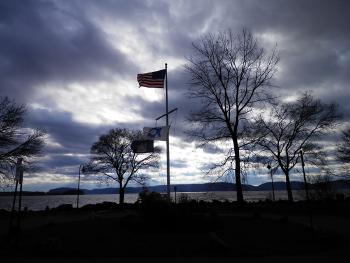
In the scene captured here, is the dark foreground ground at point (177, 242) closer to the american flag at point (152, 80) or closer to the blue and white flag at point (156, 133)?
the blue and white flag at point (156, 133)

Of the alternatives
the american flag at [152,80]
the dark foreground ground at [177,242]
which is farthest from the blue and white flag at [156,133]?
the dark foreground ground at [177,242]

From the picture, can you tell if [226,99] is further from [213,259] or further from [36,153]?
[213,259]

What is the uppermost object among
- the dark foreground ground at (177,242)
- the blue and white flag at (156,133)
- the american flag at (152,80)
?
the american flag at (152,80)

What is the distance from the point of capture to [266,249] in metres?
10.9

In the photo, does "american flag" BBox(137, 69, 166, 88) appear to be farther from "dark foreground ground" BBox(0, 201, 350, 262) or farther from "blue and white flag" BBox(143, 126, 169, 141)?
"dark foreground ground" BBox(0, 201, 350, 262)

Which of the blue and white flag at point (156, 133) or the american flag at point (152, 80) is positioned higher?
the american flag at point (152, 80)

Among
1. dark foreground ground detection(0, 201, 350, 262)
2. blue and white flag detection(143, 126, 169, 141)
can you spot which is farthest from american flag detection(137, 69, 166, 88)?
dark foreground ground detection(0, 201, 350, 262)

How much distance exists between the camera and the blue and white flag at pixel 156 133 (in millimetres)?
20078

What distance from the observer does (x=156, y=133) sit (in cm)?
2028

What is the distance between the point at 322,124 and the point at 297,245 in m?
28.1

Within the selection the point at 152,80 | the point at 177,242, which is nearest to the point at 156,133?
the point at 152,80

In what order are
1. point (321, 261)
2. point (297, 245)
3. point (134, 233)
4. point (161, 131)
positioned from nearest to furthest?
point (321, 261) → point (297, 245) → point (134, 233) → point (161, 131)

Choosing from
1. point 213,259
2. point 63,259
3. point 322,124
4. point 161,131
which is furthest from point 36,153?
point 322,124

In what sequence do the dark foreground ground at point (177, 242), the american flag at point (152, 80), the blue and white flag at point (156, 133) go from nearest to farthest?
the dark foreground ground at point (177, 242) → the blue and white flag at point (156, 133) → the american flag at point (152, 80)
